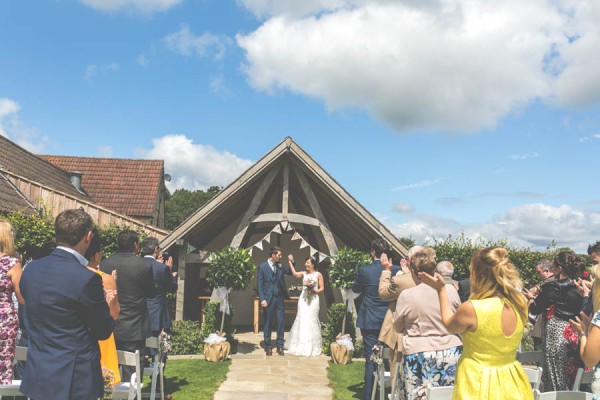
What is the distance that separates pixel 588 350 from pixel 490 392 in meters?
0.63

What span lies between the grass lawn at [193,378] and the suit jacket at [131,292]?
2.11m

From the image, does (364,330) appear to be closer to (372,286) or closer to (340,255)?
(372,286)

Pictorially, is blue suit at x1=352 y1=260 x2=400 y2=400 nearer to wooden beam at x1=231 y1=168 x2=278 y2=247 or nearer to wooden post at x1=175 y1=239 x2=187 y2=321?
wooden beam at x1=231 y1=168 x2=278 y2=247

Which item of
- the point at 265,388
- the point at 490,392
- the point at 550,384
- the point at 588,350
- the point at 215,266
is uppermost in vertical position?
the point at 215,266

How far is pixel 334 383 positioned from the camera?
25.9 feet

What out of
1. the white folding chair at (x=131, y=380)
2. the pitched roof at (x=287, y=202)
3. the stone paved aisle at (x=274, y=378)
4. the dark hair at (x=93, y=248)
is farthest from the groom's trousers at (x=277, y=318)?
the dark hair at (x=93, y=248)

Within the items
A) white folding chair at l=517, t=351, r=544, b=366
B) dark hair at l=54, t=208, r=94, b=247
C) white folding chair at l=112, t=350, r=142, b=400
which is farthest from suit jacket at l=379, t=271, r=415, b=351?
dark hair at l=54, t=208, r=94, b=247

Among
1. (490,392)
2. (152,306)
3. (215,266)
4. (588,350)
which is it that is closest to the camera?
(588,350)

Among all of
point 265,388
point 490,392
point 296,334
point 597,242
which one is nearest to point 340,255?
point 296,334

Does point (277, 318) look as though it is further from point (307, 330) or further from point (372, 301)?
point (372, 301)

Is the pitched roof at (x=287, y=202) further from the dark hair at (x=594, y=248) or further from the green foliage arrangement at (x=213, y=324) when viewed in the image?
the dark hair at (x=594, y=248)

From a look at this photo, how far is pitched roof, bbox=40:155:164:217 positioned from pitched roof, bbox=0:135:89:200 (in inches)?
60.8

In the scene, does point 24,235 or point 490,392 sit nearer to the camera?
point 490,392

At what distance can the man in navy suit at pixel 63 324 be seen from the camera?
3.00 metres
